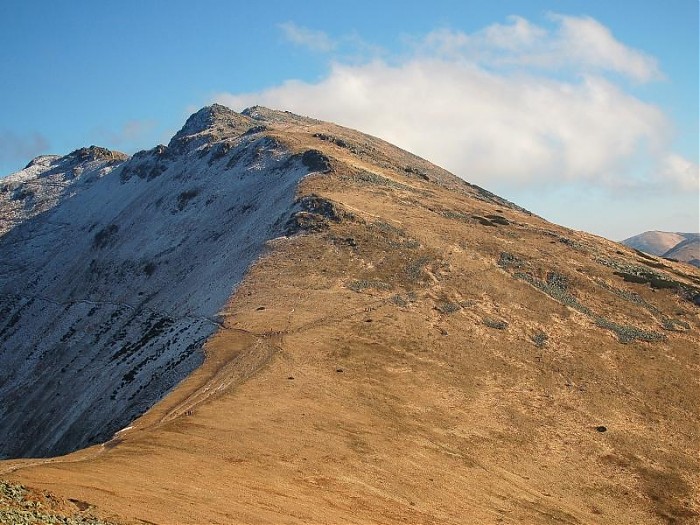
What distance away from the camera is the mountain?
32312 millimetres

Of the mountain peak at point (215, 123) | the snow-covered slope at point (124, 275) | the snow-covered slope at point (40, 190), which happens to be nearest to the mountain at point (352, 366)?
the snow-covered slope at point (124, 275)

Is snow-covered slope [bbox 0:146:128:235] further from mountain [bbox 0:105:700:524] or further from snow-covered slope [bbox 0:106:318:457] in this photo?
mountain [bbox 0:105:700:524]

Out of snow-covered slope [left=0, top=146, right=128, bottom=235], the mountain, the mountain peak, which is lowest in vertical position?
the mountain

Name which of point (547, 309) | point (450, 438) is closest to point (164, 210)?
point (547, 309)

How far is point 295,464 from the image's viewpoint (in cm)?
3369

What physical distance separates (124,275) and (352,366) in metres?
71.3

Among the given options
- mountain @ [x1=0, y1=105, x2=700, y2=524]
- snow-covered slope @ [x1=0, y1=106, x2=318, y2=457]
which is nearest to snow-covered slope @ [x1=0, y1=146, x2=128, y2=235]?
snow-covered slope @ [x1=0, y1=106, x2=318, y2=457]

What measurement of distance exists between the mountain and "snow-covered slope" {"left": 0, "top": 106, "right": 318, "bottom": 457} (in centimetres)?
62

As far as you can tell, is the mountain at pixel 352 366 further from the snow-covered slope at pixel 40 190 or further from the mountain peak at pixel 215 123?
the snow-covered slope at pixel 40 190

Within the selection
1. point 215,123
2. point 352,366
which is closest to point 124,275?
point 352,366

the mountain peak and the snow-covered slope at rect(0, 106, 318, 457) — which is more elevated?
the mountain peak

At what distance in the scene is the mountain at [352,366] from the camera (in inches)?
1272

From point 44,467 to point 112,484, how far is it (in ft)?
18.5

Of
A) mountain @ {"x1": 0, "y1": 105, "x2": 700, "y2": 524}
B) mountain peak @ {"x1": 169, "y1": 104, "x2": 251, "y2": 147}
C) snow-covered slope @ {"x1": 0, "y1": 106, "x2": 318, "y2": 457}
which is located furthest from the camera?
mountain peak @ {"x1": 169, "y1": 104, "x2": 251, "y2": 147}
